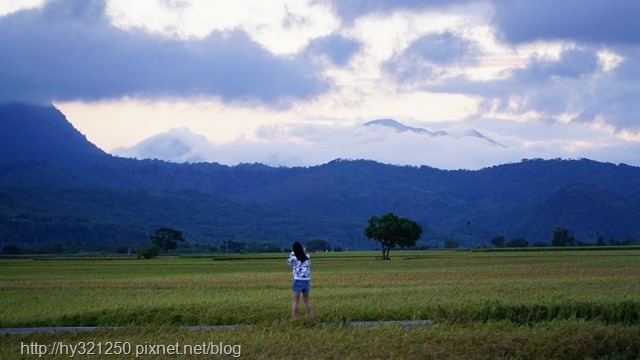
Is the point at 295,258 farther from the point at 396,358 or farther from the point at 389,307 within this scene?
the point at 396,358

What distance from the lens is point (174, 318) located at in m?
30.5

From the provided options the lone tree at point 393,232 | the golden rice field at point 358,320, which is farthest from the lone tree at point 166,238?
the golden rice field at point 358,320

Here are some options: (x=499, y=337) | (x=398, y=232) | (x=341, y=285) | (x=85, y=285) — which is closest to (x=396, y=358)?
(x=499, y=337)

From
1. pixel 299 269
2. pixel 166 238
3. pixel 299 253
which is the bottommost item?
pixel 299 269

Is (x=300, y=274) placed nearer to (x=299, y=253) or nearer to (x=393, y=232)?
(x=299, y=253)

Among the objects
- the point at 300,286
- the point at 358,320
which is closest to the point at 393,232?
the point at 358,320

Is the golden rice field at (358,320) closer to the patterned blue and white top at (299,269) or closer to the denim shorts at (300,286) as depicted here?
the denim shorts at (300,286)

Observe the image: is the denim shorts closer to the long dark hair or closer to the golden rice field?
the long dark hair

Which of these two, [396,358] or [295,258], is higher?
[295,258]

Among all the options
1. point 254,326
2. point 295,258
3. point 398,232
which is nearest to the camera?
point 254,326

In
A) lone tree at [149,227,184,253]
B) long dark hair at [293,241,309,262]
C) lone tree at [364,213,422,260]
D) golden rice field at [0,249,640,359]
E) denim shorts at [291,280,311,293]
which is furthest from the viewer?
lone tree at [149,227,184,253]

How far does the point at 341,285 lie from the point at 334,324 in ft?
81.6

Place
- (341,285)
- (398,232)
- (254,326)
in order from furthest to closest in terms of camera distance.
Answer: (398,232) < (341,285) < (254,326)

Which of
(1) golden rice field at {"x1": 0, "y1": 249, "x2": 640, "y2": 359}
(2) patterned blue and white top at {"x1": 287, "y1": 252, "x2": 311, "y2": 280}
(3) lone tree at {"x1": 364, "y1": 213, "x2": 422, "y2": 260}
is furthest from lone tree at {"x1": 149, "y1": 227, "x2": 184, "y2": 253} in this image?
(2) patterned blue and white top at {"x1": 287, "y1": 252, "x2": 311, "y2": 280}
